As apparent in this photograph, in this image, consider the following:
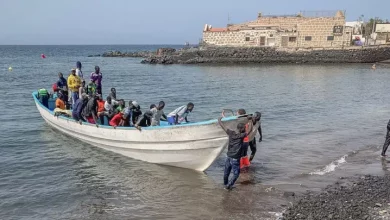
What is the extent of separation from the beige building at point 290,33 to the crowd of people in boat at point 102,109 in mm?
54768

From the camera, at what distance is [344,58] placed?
2499 inches

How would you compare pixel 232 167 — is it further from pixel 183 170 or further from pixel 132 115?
pixel 132 115

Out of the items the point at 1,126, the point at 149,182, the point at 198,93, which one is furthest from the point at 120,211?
the point at 198,93

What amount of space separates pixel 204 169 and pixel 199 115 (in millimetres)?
9957

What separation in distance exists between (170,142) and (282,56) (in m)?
56.0

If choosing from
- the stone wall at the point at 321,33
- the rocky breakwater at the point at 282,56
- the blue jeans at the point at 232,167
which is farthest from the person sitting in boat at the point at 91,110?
the stone wall at the point at 321,33

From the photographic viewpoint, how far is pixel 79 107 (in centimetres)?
1419

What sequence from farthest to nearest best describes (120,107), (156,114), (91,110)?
(91,110), (120,107), (156,114)

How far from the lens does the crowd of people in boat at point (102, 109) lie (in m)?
12.3

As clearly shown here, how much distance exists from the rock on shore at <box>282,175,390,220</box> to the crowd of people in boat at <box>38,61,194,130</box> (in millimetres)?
4467

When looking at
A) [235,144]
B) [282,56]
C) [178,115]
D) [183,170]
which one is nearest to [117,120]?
[178,115]

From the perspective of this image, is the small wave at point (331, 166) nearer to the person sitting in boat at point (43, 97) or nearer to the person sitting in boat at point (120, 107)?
the person sitting in boat at point (120, 107)

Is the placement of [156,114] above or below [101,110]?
above

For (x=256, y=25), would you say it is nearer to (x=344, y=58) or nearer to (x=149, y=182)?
(x=344, y=58)
